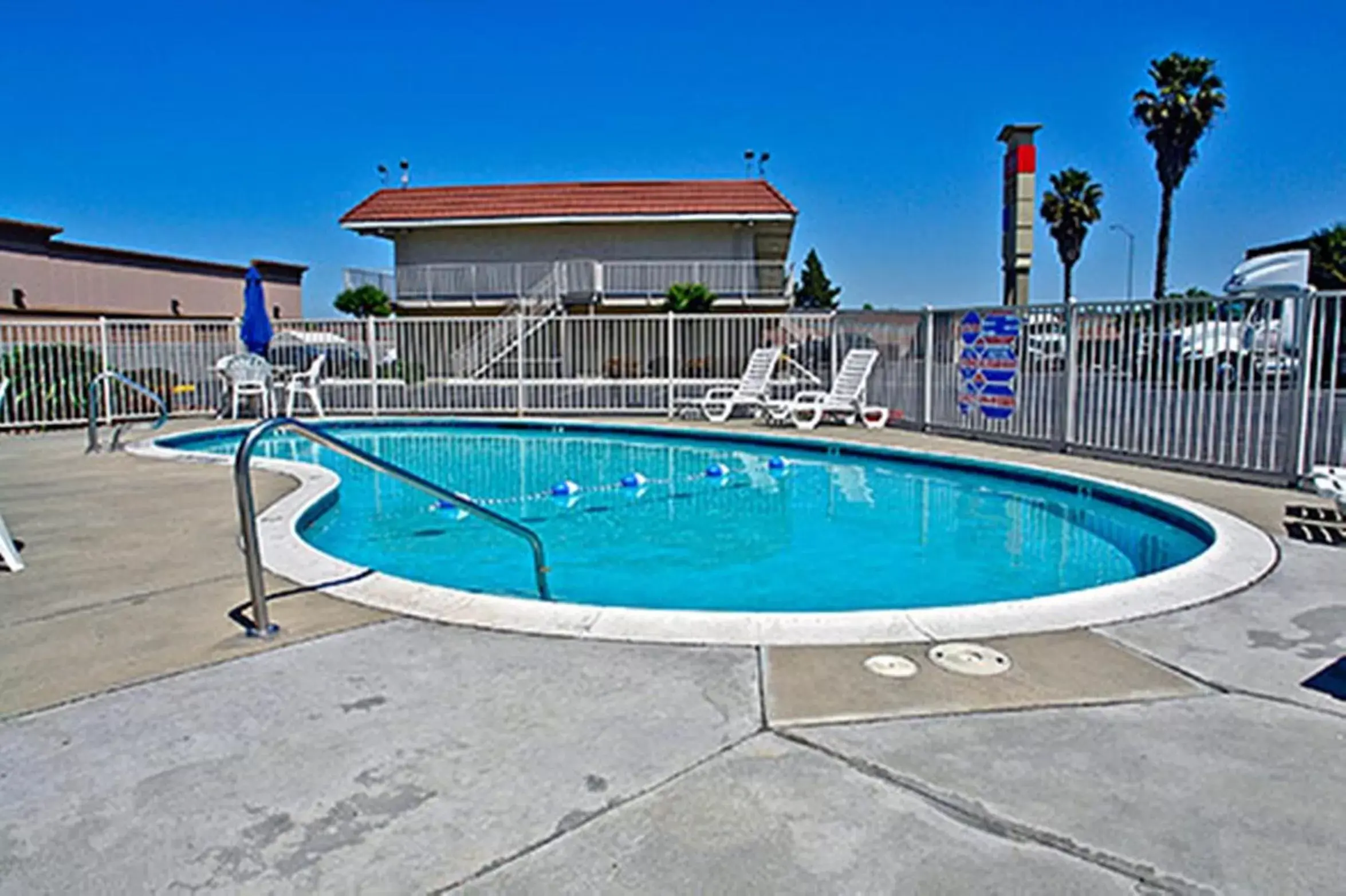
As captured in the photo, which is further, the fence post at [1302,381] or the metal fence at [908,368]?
the metal fence at [908,368]

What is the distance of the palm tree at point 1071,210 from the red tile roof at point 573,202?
2298 cm

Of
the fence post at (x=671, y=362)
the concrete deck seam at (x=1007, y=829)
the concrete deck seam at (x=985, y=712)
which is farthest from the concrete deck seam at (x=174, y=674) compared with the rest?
the fence post at (x=671, y=362)

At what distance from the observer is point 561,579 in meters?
5.99

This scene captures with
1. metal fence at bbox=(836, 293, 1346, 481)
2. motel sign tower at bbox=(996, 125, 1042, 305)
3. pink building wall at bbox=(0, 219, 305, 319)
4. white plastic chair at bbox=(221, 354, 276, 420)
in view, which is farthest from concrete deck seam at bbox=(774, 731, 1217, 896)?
pink building wall at bbox=(0, 219, 305, 319)

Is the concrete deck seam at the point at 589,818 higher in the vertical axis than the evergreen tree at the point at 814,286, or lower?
lower

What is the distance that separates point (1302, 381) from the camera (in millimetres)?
6840

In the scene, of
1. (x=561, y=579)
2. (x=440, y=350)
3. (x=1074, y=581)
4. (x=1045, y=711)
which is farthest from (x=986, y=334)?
(x=440, y=350)

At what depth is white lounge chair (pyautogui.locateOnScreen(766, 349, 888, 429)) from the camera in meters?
12.8

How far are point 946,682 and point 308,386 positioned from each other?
14.3m

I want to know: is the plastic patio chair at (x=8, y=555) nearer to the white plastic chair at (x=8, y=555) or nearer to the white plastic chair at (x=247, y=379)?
the white plastic chair at (x=8, y=555)

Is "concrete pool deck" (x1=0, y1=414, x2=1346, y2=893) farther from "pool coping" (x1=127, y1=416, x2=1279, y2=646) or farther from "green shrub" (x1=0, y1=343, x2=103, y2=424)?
"green shrub" (x1=0, y1=343, x2=103, y2=424)

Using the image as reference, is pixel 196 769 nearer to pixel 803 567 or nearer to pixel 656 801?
pixel 656 801

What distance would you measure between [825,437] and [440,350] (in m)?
9.17

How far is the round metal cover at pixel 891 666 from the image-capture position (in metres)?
3.11
